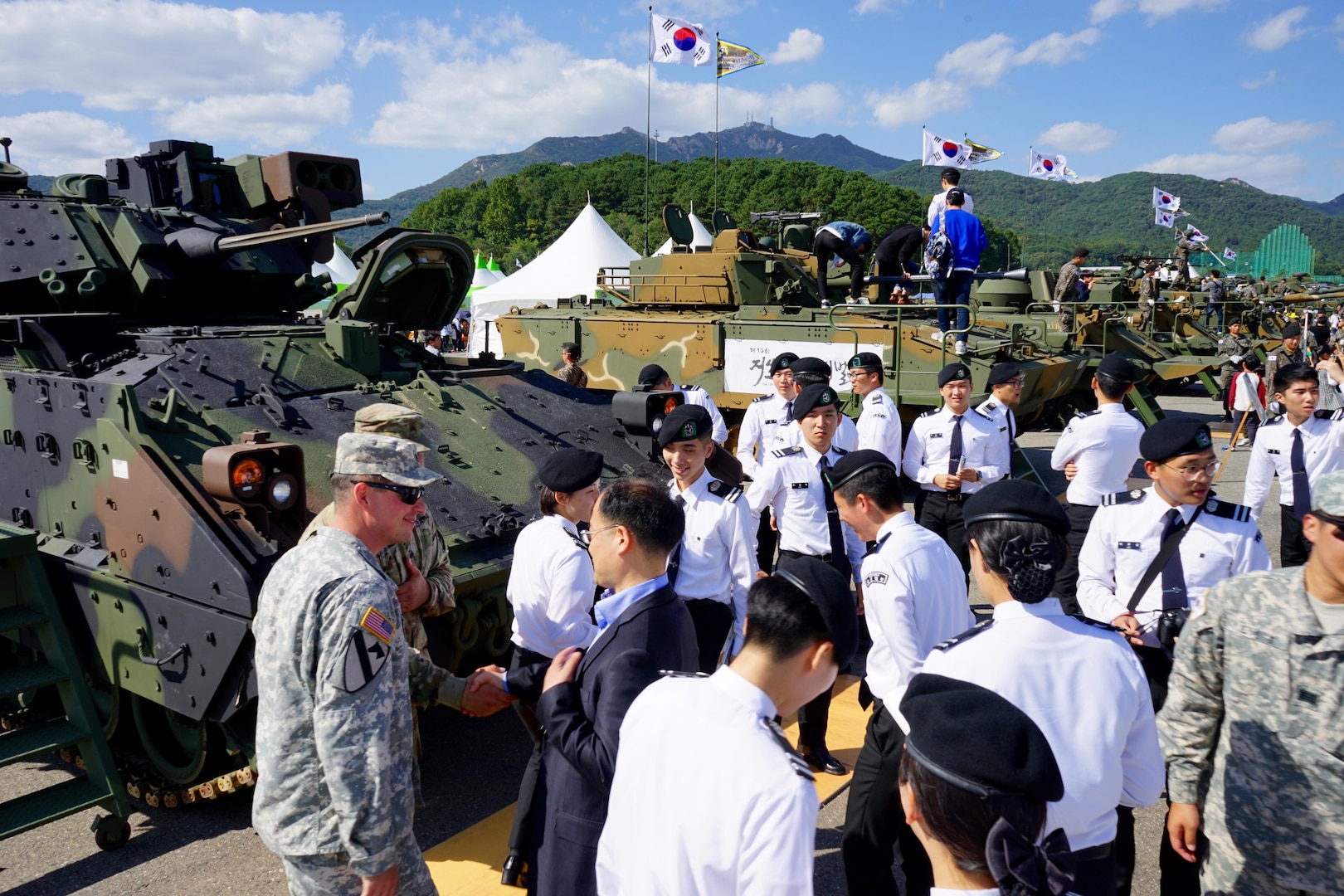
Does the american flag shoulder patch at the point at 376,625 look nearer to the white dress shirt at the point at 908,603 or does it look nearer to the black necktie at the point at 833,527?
the white dress shirt at the point at 908,603

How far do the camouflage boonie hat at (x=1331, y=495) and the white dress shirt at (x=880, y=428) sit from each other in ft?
14.3

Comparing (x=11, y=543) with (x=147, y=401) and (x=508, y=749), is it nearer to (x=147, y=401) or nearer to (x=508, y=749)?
(x=147, y=401)

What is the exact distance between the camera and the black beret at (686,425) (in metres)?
4.51

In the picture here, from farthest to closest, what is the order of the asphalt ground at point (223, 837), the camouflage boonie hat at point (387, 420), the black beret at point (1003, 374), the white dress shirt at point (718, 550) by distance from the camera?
the black beret at point (1003, 374) < the white dress shirt at point (718, 550) < the asphalt ground at point (223, 837) < the camouflage boonie hat at point (387, 420)

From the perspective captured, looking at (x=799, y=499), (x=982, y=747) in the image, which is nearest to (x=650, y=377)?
(x=799, y=499)

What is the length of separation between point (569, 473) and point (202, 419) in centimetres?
211

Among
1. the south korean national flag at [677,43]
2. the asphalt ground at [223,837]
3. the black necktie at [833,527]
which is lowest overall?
the asphalt ground at [223,837]

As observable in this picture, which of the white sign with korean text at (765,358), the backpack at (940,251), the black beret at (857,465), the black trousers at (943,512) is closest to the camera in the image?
the black beret at (857,465)

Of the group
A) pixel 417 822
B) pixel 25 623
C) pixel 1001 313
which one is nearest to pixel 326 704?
pixel 417 822

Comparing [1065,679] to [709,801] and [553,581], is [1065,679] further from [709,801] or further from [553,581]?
[553,581]

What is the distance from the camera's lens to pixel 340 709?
245 cm

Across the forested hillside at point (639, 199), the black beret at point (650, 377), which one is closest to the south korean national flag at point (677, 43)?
the black beret at point (650, 377)

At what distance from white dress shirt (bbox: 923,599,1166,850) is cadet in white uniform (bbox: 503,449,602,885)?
4.98 ft

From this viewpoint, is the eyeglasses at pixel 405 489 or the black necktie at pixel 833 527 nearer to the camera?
the eyeglasses at pixel 405 489
